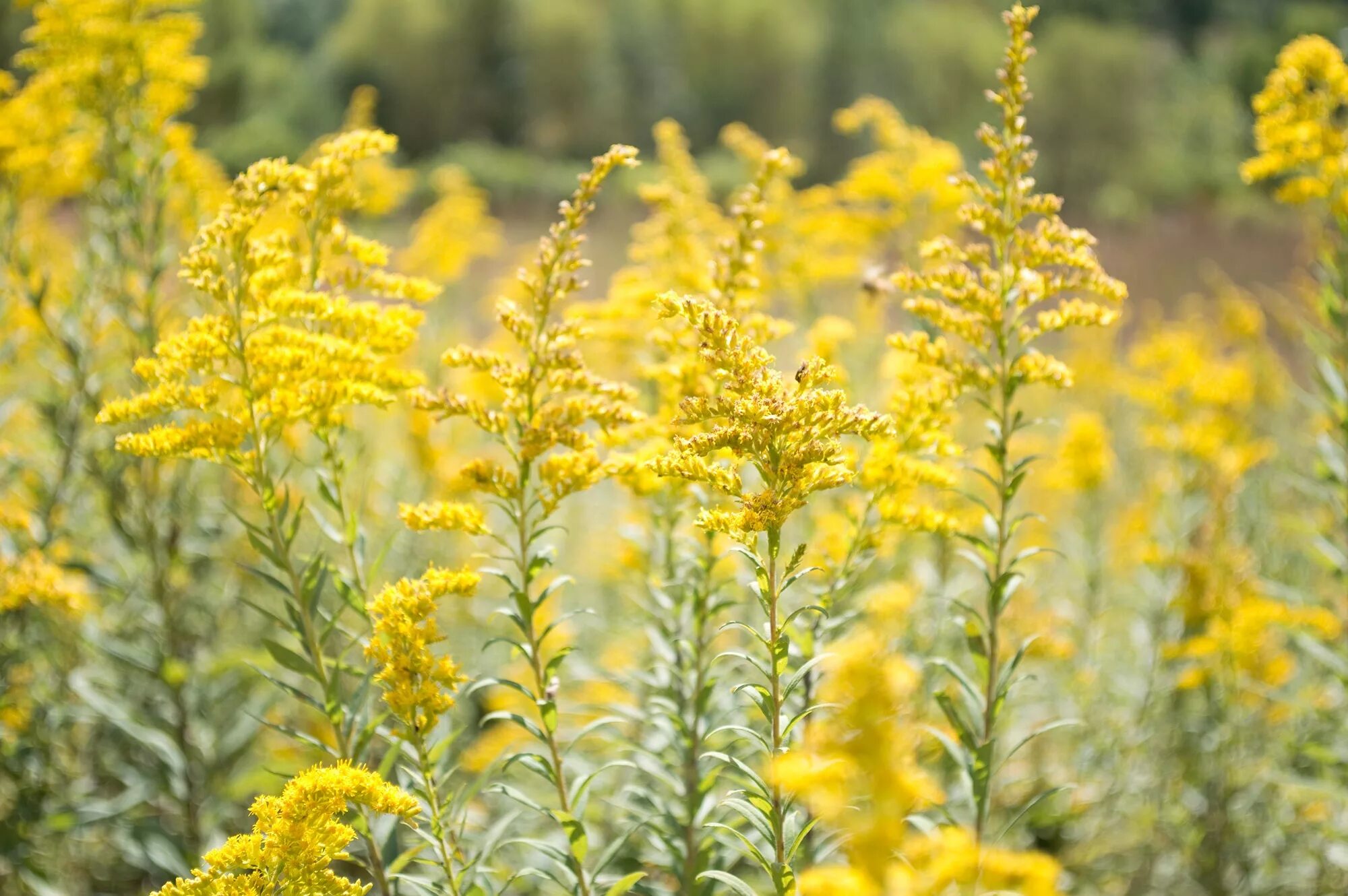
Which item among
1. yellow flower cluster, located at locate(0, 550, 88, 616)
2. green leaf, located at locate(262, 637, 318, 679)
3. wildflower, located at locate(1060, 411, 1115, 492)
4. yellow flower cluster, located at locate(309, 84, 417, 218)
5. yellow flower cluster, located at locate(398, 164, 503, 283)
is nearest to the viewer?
green leaf, located at locate(262, 637, 318, 679)

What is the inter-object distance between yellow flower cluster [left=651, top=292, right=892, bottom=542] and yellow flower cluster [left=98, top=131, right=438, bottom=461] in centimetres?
68

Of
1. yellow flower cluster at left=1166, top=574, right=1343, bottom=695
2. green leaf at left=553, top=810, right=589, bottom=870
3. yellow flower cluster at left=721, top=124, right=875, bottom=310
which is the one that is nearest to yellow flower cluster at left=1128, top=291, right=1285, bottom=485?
yellow flower cluster at left=1166, top=574, right=1343, bottom=695

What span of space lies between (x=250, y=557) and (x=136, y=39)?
1947mm

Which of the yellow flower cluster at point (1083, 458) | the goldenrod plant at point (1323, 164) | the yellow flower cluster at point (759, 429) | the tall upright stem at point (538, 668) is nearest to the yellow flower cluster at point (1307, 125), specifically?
the goldenrod plant at point (1323, 164)

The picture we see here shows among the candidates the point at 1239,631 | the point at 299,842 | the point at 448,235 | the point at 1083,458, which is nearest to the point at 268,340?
the point at 299,842

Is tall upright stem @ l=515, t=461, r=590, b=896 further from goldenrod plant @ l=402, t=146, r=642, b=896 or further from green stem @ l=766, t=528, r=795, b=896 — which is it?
green stem @ l=766, t=528, r=795, b=896

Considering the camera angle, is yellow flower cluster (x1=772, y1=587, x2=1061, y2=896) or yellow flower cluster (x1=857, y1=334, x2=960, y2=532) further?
yellow flower cluster (x1=857, y1=334, x2=960, y2=532)

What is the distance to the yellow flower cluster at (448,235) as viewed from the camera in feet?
15.2

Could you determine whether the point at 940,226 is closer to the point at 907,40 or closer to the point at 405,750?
the point at 405,750

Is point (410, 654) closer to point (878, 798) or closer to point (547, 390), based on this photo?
point (547, 390)

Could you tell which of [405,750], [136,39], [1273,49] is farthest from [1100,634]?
[1273,49]

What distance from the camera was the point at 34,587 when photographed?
2211mm

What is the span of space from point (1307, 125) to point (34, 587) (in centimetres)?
342

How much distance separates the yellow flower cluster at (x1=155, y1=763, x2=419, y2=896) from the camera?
1291 millimetres
